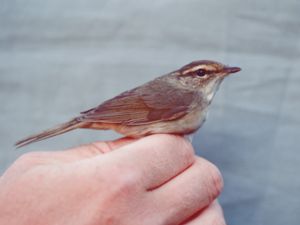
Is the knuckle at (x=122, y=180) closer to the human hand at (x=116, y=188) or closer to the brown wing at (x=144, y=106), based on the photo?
the human hand at (x=116, y=188)

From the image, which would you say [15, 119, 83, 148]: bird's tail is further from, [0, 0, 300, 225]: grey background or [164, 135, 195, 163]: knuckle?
[164, 135, 195, 163]: knuckle

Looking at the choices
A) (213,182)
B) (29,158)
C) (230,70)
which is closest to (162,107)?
(230,70)

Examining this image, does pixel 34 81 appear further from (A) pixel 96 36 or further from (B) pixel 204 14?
(B) pixel 204 14

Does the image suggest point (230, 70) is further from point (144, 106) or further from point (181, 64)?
point (144, 106)

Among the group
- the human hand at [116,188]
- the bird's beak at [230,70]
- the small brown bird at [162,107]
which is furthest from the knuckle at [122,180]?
the bird's beak at [230,70]

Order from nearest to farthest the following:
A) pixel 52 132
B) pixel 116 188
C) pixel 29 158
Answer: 1. pixel 116 188
2. pixel 29 158
3. pixel 52 132

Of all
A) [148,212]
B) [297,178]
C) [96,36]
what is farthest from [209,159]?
[96,36]
